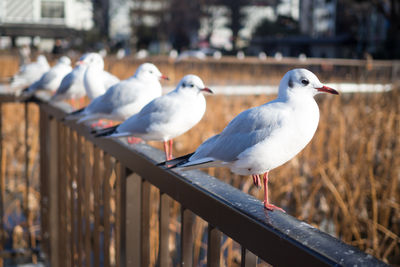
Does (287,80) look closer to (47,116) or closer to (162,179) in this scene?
(162,179)

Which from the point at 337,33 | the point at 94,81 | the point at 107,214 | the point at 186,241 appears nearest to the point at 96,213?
the point at 107,214

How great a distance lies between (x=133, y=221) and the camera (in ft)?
4.28

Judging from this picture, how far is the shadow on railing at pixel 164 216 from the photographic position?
725mm

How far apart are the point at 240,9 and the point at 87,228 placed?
39430 mm

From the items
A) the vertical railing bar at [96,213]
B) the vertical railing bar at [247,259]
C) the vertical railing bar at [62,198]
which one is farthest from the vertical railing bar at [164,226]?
the vertical railing bar at [62,198]

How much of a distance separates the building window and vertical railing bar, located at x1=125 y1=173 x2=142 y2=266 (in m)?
51.8

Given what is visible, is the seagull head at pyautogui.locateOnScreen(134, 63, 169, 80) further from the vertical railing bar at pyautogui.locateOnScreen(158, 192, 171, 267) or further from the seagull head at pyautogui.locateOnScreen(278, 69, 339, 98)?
the seagull head at pyautogui.locateOnScreen(278, 69, 339, 98)

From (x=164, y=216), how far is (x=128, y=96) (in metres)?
0.67

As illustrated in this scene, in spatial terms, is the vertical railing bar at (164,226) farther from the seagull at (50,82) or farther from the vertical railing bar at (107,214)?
the seagull at (50,82)

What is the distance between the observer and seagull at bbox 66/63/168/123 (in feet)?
5.47

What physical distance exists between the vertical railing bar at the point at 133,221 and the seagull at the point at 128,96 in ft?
1.40

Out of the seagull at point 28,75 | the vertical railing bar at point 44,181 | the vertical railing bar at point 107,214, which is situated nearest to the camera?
the vertical railing bar at point 107,214

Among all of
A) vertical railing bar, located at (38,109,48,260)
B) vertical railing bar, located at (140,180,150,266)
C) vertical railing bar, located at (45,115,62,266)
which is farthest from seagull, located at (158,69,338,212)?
vertical railing bar, located at (38,109,48,260)

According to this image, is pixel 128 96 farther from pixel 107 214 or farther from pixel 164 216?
pixel 164 216
